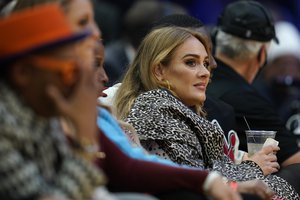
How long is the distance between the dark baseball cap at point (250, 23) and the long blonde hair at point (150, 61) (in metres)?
1.84

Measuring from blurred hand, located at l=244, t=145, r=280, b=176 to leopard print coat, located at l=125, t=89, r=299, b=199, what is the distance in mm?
51

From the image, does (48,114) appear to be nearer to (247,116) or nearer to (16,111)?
(16,111)

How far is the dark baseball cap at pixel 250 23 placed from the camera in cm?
702

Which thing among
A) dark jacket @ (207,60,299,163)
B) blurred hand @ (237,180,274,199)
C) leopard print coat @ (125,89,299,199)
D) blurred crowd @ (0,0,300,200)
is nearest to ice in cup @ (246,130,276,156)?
blurred crowd @ (0,0,300,200)

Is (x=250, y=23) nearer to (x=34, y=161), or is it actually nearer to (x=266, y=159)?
(x=266, y=159)

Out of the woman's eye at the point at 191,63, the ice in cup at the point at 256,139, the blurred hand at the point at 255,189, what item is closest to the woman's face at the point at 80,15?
the blurred hand at the point at 255,189

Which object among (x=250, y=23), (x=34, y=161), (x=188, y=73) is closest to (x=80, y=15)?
(x=34, y=161)

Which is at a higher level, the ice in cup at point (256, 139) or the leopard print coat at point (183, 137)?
the leopard print coat at point (183, 137)

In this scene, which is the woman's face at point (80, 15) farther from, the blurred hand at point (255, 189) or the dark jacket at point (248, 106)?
the dark jacket at point (248, 106)

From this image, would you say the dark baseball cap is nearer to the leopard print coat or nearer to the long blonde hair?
the long blonde hair

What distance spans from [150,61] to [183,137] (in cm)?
64

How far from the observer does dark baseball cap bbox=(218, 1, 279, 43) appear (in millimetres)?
7016

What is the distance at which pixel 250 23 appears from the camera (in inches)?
275

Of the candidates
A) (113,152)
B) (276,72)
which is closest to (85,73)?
(113,152)
